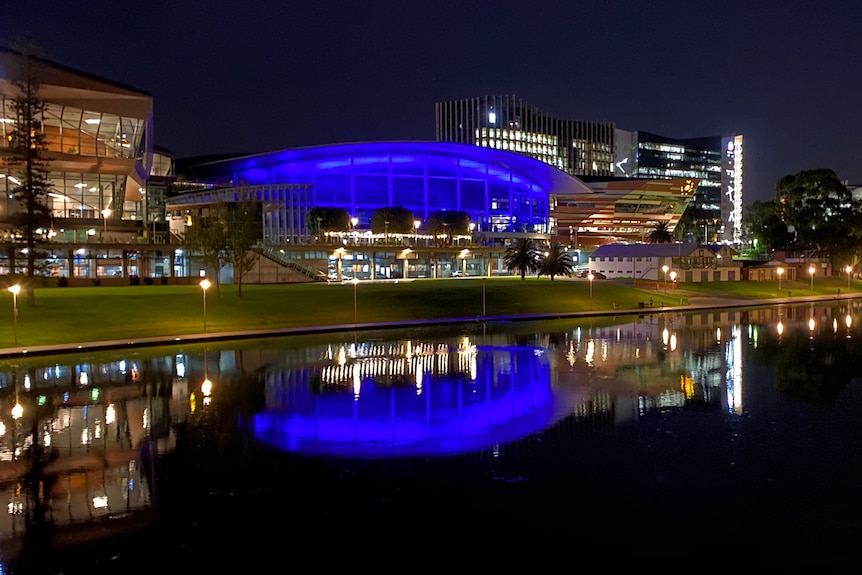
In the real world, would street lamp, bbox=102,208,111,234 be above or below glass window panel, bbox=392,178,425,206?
below

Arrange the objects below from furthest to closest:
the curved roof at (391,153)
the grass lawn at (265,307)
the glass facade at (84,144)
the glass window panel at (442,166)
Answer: the glass window panel at (442,166) < the curved roof at (391,153) < the glass facade at (84,144) < the grass lawn at (265,307)

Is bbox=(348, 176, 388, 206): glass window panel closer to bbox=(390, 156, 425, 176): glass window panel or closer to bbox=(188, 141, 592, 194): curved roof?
bbox=(390, 156, 425, 176): glass window panel

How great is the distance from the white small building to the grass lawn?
18.5 metres

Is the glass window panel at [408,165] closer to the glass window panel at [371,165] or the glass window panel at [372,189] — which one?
the glass window panel at [371,165]

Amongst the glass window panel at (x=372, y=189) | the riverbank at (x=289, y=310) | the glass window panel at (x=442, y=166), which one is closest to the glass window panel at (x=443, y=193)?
the glass window panel at (x=442, y=166)

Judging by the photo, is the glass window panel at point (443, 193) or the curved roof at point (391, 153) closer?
the curved roof at point (391, 153)

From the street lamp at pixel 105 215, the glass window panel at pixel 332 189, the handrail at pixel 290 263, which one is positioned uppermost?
the glass window panel at pixel 332 189

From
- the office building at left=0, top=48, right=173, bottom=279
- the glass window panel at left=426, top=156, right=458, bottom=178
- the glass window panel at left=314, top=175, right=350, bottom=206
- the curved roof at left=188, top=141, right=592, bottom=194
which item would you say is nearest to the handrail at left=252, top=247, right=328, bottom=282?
the office building at left=0, top=48, right=173, bottom=279

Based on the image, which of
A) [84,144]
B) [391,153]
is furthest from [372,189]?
[84,144]

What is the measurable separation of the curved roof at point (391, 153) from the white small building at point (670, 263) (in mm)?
25313

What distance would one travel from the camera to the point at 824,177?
111 metres

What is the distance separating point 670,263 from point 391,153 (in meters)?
42.8

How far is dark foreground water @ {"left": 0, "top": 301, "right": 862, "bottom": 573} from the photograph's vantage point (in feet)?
30.0

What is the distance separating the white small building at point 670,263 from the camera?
86.8m
